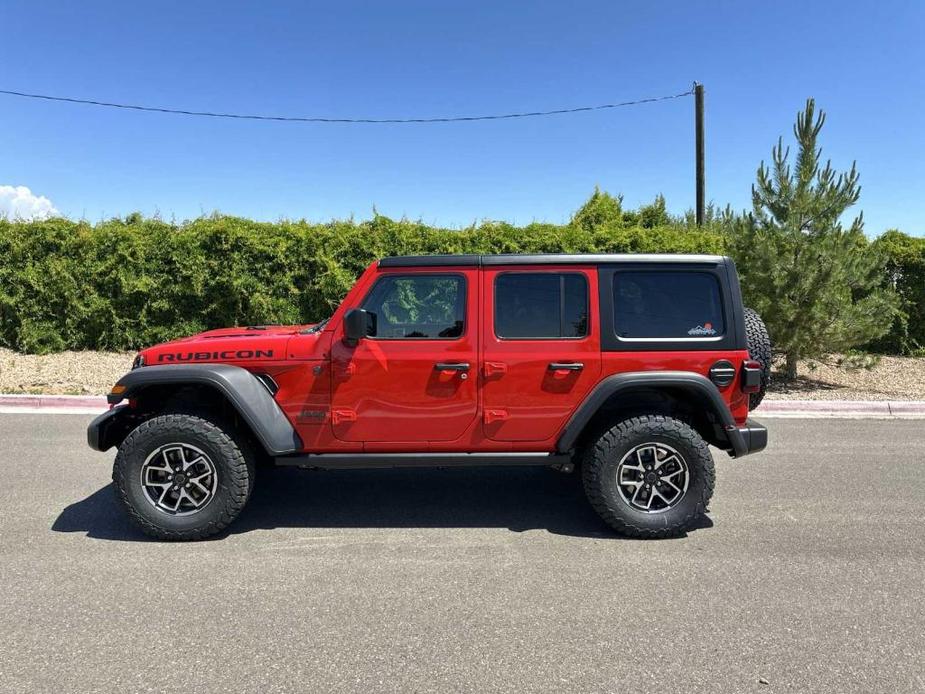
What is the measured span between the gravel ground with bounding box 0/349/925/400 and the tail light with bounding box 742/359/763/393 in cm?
556

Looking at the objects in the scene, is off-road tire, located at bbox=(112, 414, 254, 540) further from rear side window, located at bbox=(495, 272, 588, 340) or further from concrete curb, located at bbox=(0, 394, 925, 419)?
concrete curb, located at bbox=(0, 394, 925, 419)

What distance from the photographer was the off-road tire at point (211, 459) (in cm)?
389

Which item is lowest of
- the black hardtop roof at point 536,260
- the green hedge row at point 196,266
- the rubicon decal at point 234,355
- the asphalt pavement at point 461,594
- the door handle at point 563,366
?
the asphalt pavement at point 461,594

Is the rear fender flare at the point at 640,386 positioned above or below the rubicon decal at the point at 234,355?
below

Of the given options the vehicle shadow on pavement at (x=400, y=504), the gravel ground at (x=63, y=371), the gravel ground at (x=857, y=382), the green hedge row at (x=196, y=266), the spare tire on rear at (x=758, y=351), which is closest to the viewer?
the vehicle shadow on pavement at (x=400, y=504)

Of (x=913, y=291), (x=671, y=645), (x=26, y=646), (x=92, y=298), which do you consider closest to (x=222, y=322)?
(x=92, y=298)

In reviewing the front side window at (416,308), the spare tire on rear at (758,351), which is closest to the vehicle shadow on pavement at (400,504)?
the spare tire on rear at (758,351)

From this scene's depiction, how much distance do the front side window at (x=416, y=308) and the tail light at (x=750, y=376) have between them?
5.99 ft

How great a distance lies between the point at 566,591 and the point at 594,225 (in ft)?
32.8

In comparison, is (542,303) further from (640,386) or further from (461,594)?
(461,594)

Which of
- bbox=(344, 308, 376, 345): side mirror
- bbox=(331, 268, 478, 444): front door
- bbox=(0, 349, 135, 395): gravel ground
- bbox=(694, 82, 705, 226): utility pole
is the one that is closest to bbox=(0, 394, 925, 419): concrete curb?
bbox=(0, 349, 135, 395): gravel ground

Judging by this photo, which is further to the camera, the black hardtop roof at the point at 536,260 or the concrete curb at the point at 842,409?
the concrete curb at the point at 842,409

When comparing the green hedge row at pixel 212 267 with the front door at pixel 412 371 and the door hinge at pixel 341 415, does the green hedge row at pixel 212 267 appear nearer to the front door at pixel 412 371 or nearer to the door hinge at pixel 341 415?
the front door at pixel 412 371

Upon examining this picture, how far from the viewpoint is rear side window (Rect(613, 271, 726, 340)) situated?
411cm
